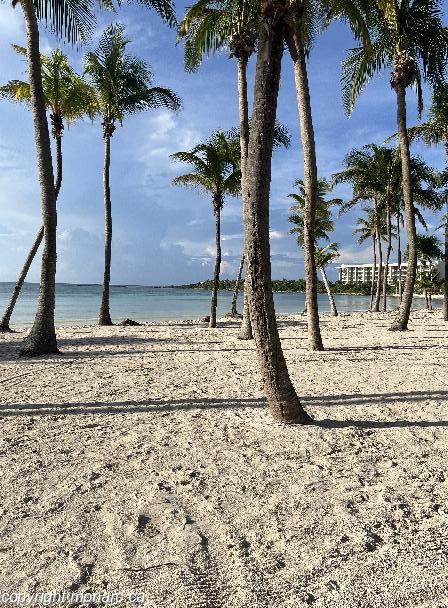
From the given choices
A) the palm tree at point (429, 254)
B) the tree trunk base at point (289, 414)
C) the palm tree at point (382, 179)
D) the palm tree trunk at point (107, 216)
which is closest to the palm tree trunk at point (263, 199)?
the tree trunk base at point (289, 414)

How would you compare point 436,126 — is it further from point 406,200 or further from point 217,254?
point 217,254

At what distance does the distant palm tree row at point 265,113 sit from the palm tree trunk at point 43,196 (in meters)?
0.02

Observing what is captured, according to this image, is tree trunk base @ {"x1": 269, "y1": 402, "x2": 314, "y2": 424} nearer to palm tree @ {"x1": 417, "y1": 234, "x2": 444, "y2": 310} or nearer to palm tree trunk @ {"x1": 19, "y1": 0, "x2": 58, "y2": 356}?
palm tree trunk @ {"x1": 19, "y1": 0, "x2": 58, "y2": 356}

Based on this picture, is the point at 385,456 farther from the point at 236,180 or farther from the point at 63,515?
the point at 236,180

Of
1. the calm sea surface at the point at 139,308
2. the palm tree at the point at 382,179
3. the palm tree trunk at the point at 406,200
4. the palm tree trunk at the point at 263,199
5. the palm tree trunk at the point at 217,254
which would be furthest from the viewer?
the calm sea surface at the point at 139,308

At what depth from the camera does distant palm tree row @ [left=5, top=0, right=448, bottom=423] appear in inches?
178

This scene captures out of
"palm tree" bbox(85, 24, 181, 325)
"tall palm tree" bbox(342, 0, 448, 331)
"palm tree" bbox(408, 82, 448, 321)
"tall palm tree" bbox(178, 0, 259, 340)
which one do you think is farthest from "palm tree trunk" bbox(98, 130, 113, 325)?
"palm tree" bbox(408, 82, 448, 321)

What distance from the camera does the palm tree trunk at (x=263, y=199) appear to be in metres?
4.44

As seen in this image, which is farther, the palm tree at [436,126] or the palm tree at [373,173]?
the palm tree at [373,173]

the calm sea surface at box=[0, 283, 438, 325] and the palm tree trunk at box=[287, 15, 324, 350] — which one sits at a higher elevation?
the palm tree trunk at box=[287, 15, 324, 350]

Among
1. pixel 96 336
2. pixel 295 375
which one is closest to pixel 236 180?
pixel 96 336

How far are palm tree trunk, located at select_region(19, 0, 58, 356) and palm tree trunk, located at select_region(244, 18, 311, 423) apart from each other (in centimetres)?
652

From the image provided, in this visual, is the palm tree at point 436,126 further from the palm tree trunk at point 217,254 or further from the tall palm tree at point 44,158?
the tall palm tree at point 44,158

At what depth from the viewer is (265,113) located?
176 inches
